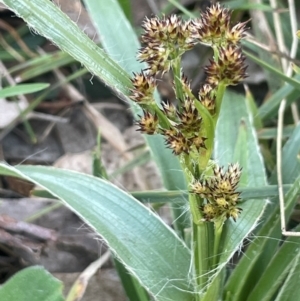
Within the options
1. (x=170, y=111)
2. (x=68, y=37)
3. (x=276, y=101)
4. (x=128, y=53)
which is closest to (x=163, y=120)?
(x=170, y=111)

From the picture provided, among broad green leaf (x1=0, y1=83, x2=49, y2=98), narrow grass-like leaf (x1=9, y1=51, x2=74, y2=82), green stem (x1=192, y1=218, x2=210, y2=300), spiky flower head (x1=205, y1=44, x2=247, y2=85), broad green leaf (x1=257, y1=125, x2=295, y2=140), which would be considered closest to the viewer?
spiky flower head (x1=205, y1=44, x2=247, y2=85)

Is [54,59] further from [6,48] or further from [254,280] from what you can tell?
[254,280]

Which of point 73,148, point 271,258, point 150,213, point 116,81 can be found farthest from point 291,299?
point 73,148

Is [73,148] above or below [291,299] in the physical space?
above

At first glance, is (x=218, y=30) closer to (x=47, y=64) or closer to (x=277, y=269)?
(x=277, y=269)

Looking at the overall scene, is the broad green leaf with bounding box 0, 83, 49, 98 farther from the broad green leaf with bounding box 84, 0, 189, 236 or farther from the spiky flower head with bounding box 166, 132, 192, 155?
the spiky flower head with bounding box 166, 132, 192, 155

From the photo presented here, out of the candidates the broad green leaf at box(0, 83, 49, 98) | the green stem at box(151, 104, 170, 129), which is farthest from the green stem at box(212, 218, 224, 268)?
the broad green leaf at box(0, 83, 49, 98)
